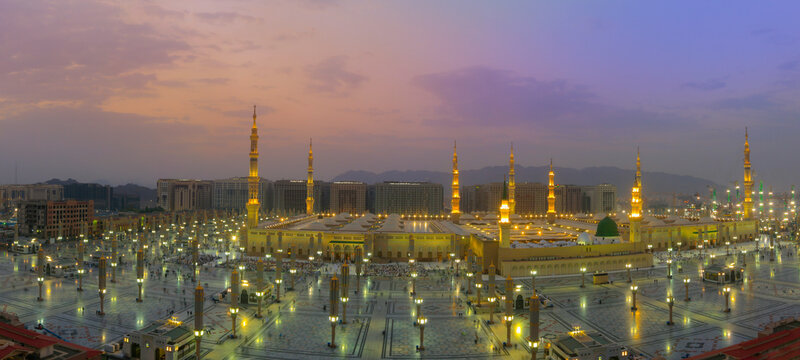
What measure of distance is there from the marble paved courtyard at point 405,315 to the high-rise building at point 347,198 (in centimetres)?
10525

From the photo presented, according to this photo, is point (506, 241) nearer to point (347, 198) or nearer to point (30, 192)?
point (347, 198)

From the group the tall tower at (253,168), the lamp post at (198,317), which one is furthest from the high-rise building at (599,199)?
the lamp post at (198,317)

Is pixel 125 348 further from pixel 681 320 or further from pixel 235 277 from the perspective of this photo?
pixel 681 320

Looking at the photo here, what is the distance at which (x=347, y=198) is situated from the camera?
152625 millimetres

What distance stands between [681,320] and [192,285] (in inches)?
1610

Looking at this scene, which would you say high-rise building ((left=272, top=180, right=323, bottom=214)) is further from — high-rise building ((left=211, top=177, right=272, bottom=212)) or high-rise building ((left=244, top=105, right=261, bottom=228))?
high-rise building ((left=244, top=105, right=261, bottom=228))

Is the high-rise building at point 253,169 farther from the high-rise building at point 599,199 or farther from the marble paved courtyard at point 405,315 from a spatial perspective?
the high-rise building at point 599,199

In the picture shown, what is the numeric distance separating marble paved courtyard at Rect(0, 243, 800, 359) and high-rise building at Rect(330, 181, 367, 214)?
105246mm

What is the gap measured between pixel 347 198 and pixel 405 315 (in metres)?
122

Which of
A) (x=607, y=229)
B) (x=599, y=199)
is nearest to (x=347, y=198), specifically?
(x=599, y=199)

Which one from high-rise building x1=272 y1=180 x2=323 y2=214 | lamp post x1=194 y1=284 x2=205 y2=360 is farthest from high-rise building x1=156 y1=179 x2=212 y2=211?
lamp post x1=194 y1=284 x2=205 y2=360

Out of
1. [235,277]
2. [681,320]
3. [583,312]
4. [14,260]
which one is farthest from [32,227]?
[681,320]

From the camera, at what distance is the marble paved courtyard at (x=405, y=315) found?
25984 millimetres

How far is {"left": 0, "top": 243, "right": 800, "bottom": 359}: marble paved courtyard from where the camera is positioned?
25984 mm
